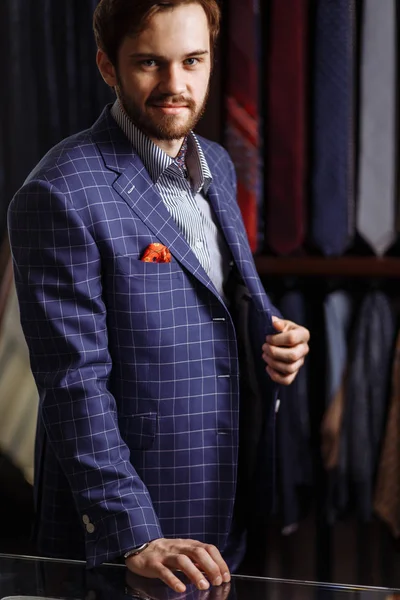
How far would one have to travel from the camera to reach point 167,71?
0.80 meters

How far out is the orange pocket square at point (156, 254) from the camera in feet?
2.77

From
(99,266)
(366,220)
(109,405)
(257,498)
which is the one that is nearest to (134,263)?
(99,266)

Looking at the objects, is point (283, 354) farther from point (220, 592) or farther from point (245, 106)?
point (245, 106)

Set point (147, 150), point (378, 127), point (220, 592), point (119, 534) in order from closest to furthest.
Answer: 1. point (220, 592)
2. point (119, 534)
3. point (147, 150)
4. point (378, 127)

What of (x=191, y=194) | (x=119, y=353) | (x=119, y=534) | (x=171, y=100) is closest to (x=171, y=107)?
(x=171, y=100)

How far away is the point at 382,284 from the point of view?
4.85ft

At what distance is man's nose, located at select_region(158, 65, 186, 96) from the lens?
0.80m

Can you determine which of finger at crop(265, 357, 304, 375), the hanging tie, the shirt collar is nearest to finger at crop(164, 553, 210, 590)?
finger at crop(265, 357, 304, 375)

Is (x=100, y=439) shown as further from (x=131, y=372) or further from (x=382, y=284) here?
(x=382, y=284)

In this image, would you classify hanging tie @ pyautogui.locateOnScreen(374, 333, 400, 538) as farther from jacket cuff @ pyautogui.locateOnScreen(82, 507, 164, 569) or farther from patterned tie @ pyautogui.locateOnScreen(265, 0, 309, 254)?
jacket cuff @ pyautogui.locateOnScreen(82, 507, 164, 569)

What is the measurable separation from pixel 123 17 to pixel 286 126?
0.62 meters

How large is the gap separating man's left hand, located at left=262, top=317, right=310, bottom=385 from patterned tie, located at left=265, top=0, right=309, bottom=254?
0.47m

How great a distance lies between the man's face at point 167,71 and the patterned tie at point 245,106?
0.54 m

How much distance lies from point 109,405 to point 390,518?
30.1 inches
